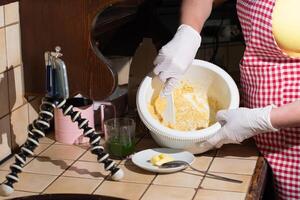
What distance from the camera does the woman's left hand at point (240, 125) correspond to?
1.38m

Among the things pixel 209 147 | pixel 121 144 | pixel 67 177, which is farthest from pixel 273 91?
pixel 67 177

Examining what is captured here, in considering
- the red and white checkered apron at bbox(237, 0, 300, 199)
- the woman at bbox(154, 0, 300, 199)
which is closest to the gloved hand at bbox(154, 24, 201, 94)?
the woman at bbox(154, 0, 300, 199)

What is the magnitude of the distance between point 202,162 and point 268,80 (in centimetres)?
25

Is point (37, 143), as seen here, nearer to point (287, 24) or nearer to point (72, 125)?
point (72, 125)

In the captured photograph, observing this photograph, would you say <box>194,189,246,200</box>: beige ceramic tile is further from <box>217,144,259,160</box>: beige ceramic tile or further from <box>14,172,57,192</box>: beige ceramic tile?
<box>14,172,57,192</box>: beige ceramic tile

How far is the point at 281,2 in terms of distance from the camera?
1415 mm

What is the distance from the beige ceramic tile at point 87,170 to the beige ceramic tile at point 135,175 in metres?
0.05

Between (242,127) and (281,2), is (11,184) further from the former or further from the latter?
(281,2)

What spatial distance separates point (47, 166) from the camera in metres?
1.40

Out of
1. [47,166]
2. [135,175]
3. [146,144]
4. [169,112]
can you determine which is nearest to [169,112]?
[169,112]

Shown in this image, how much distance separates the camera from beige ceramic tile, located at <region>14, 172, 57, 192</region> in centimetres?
128

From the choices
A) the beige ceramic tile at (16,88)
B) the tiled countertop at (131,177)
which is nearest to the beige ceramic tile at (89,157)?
the tiled countertop at (131,177)

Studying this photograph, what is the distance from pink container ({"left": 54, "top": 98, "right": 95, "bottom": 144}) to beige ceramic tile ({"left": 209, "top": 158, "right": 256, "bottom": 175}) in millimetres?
336

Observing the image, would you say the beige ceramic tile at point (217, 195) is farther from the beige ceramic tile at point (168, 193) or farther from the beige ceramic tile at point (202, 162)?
the beige ceramic tile at point (202, 162)
